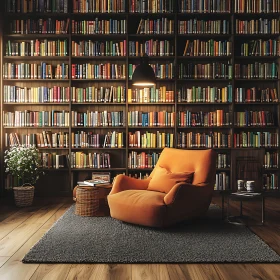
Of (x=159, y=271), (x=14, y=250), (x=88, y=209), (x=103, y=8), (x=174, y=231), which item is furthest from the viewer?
(x=103, y=8)

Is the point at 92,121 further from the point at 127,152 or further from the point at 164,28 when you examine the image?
the point at 164,28

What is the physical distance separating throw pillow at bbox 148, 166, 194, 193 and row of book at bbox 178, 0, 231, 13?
9.72 feet

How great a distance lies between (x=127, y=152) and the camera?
6.81 meters

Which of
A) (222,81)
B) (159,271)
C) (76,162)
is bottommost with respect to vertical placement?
(159,271)

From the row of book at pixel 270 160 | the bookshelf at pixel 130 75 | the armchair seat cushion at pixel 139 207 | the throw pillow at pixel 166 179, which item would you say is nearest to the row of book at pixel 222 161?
the bookshelf at pixel 130 75

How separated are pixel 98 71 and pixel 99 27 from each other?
0.69 meters

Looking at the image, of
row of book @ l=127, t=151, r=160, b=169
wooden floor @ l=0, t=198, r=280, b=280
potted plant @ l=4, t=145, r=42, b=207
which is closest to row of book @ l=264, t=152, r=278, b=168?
row of book @ l=127, t=151, r=160, b=169

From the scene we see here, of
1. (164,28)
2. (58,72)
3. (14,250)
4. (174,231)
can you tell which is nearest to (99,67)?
(58,72)

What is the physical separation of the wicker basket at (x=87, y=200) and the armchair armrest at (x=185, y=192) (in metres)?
1.12

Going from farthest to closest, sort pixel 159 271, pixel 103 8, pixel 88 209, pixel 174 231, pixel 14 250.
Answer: pixel 103 8 < pixel 88 209 < pixel 174 231 < pixel 14 250 < pixel 159 271

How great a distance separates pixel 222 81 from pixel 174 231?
11.5 feet

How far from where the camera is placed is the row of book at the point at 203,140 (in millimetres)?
6840

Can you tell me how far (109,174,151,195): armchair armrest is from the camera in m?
5.01

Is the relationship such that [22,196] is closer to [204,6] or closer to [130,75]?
[130,75]
